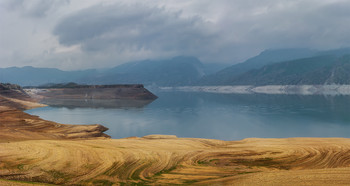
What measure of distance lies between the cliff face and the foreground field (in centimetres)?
10330

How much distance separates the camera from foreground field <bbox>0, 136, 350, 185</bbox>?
7.51 meters

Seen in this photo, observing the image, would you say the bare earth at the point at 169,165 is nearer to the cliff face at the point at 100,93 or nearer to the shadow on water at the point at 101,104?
the shadow on water at the point at 101,104

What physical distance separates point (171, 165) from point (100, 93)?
387ft

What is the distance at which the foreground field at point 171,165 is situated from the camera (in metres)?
7.51

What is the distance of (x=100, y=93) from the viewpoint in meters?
121

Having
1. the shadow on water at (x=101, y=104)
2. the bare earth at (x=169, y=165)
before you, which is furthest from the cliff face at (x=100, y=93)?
the bare earth at (x=169, y=165)

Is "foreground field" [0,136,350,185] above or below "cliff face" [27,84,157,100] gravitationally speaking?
below

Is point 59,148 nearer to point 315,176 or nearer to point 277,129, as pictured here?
point 315,176

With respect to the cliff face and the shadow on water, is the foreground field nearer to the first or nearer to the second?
the shadow on water

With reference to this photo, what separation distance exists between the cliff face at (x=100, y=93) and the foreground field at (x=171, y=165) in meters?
103

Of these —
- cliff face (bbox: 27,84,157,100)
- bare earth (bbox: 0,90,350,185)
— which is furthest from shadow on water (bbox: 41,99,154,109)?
bare earth (bbox: 0,90,350,185)

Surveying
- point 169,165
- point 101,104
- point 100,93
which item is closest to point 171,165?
point 169,165

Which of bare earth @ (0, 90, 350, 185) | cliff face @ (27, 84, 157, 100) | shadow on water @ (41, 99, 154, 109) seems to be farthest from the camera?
cliff face @ (27, 84, 157, 100)

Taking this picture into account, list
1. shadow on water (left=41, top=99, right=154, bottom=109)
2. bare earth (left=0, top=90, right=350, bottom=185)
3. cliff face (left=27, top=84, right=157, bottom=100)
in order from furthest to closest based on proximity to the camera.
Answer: cliff face (left=27, top=84, right=157, bottom=100), shadow on water (left=41, top=99, right=154, bottom=109), bare earth (left=0, top=90, right=350, bottom=185)
